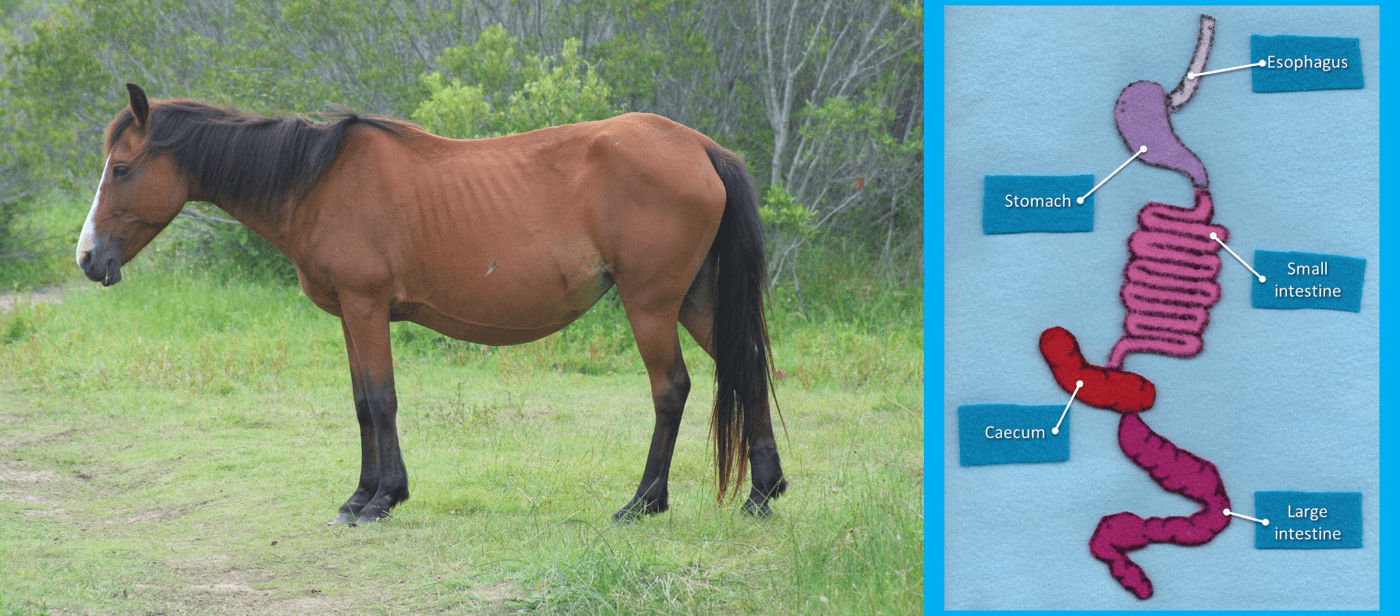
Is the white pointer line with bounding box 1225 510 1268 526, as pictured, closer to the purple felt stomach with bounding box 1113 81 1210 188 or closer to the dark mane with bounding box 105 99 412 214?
the purple felt stomach with bounding box 1113 81 1210 188

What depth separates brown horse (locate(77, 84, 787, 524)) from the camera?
13.9ft

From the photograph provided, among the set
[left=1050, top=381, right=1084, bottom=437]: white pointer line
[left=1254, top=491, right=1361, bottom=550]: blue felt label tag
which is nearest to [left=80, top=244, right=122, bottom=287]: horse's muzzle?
[left=1050, top=381, right=1084, bottom=437]: white pointer line

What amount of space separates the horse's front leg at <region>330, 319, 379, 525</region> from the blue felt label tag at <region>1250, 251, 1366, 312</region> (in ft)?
11.2

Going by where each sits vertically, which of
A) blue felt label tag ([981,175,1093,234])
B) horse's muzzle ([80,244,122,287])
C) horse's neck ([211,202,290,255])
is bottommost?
horse's muzzle ([80,244,122,287])

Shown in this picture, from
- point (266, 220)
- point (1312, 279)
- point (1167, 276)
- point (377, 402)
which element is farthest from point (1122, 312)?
point (266, 220)

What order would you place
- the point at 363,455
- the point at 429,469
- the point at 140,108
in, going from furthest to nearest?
the point at 429,469 < the point at 363,455 < the point at 140,108

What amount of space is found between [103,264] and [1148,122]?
384cm

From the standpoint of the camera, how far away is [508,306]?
435cm

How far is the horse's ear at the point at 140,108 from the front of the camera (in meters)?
4.18

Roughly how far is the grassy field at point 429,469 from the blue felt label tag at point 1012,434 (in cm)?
A: 89

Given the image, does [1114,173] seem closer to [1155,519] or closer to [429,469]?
[1155,519]

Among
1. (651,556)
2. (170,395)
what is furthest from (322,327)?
(651,556)

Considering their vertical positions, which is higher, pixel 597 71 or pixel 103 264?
pixel 597 71

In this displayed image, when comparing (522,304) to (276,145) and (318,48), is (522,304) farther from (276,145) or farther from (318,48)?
(318,48)
